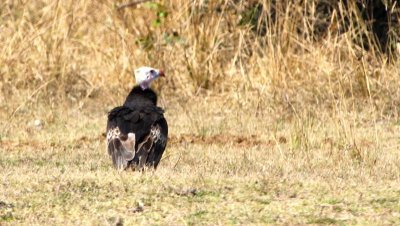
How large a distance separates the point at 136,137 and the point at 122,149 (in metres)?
0.14

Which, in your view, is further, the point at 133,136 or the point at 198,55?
the point at 198,55

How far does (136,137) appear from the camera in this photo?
8750 millimetres

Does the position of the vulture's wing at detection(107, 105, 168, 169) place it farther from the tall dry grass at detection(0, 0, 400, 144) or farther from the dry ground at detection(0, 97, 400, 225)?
the tall dry grass at detection(0, 0, 400, 144)

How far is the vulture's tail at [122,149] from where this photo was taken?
28.4ft

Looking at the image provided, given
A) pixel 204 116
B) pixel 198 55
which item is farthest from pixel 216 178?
pixel 198 55

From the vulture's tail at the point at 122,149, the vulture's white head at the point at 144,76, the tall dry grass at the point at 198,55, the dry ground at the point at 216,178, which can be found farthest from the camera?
the tall dry grass at the point at 198,55

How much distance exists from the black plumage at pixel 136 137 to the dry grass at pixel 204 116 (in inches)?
6.8

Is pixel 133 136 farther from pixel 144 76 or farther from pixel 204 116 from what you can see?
pixel 204 116

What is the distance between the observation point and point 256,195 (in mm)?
7871

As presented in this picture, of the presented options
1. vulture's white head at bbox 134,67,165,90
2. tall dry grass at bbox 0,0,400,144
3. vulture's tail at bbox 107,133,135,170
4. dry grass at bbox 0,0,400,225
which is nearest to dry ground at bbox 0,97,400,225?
dry grass at bbox 0,0,400,225

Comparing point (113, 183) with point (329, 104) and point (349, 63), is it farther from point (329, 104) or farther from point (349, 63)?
point (349, 63)

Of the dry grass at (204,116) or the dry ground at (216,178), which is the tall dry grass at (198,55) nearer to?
the dry grass at (204,116)

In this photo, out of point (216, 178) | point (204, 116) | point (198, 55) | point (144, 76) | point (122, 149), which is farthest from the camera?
point (198, 55)

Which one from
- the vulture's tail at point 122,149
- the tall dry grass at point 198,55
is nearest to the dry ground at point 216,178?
the vulture's tail at point 122,149
